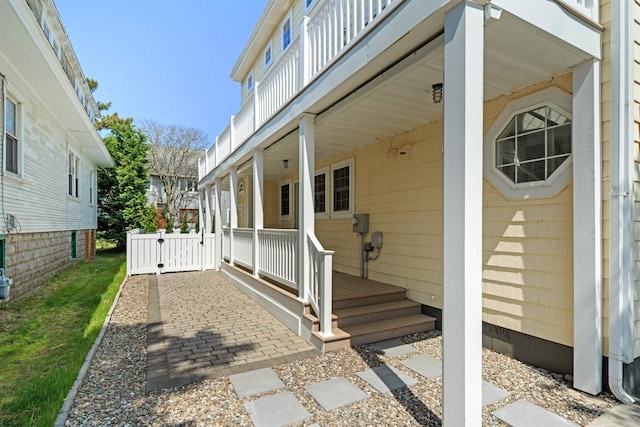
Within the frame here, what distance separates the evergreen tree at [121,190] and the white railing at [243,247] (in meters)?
11.2

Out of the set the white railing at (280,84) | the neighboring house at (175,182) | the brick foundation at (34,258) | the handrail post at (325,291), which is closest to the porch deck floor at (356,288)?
the handrail post at (325,291)

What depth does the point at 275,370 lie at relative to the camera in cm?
354

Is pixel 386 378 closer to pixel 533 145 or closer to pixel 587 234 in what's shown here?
pixel 587 234

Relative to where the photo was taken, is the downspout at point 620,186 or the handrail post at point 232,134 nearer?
the downspout at point 620,186

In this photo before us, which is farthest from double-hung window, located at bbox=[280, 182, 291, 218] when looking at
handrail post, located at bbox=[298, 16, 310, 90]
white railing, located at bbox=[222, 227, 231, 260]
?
handrail post, located at bbox=[298, 16, 310, 90]

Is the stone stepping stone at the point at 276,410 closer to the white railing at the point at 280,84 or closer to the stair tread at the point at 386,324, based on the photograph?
the stair tread at the point at 386,324

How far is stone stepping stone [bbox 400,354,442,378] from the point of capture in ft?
11.3

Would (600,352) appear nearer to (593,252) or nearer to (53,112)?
(593,252)

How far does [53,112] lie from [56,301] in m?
5.32

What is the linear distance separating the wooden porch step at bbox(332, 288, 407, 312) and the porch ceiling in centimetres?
254

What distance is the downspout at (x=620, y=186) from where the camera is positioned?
9.53 ft

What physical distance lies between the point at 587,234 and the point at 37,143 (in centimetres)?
1050

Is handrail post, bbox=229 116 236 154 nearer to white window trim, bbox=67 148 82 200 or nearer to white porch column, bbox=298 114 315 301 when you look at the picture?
white porch column, bbox=298 114 315 301

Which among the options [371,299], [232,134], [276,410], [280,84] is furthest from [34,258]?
[276,410]
